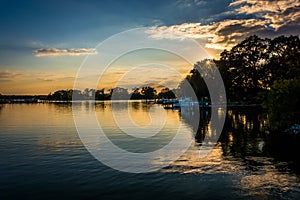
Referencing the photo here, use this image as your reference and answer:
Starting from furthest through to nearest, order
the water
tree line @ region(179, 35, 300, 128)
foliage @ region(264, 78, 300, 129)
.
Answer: tree line @ region(179, 35, 300, 128) → foliage @ region(264, 78, 300, 129) → the water

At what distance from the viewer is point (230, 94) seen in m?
97.8

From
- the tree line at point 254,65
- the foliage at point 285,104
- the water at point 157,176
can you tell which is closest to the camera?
the water at point 157,176

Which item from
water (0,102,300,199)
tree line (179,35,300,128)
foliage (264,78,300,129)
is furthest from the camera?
tree line (179,35,300,128)

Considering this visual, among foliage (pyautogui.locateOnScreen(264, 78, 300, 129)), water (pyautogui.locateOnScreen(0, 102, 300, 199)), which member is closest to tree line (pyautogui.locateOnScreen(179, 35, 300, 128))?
foliage (pyautogui.locateOnScreen(264, 78, 300, 129))

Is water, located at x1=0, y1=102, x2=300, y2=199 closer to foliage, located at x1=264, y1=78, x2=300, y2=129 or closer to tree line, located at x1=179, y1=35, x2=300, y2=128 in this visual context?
foliage, located at x1=264, y1=78, x2=300, y2=129

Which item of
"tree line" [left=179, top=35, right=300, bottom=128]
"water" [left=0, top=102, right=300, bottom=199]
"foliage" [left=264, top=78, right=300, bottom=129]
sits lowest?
"water" [left=0, top=102, right=300, bottom=199]

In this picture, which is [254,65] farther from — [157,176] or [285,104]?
[157,176]

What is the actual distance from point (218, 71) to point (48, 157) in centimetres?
8567

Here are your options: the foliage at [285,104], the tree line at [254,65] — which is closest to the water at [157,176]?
the foliage at [285,104]

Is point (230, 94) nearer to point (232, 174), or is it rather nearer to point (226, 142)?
point (226, 142)

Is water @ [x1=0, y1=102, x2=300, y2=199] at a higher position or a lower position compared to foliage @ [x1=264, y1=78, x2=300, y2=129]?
lower

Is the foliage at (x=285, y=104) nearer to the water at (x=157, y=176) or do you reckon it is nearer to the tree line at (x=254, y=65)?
the water at (x=157, y=176)

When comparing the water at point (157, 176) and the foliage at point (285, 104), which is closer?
the water at point (157, 176)

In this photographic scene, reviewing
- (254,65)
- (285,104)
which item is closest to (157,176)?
(285,104)
